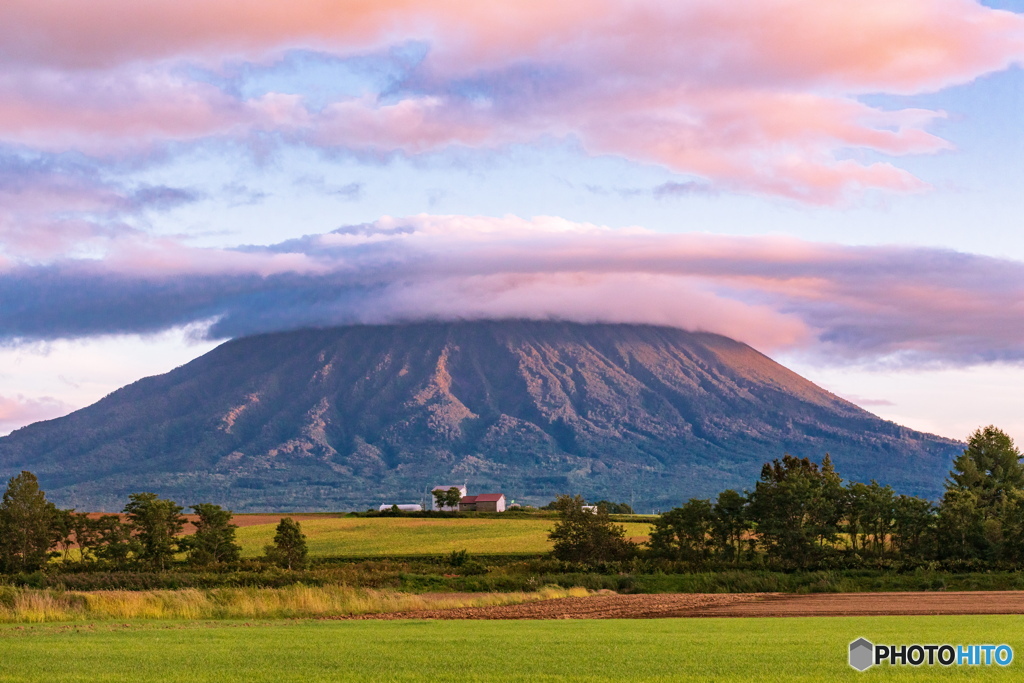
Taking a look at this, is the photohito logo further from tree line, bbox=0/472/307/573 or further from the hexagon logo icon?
tree line, bbox=0/472/307/573

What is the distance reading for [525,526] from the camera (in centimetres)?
10888

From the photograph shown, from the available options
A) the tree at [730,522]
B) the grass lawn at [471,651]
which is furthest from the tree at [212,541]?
the grass lawn at [471,651]

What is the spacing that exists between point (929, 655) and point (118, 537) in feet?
194

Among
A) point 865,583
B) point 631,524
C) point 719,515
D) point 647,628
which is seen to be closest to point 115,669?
point 647,628

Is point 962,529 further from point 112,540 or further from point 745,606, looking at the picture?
point 112,540

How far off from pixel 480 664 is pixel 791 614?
23.0 meters

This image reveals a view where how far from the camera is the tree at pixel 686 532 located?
2785 inches

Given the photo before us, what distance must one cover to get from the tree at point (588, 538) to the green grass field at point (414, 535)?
10.3m

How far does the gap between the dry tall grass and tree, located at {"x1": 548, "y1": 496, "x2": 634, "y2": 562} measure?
102ft

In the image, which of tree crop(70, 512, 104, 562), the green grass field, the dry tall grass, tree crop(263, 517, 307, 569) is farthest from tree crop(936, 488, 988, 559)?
tree crop(70, 512, 104, 562)

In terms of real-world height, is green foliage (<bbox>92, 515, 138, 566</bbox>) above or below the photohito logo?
below

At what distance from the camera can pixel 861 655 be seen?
811 inches

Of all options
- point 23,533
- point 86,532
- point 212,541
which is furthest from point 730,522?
point 23,533

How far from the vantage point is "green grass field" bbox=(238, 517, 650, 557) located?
88.9m
